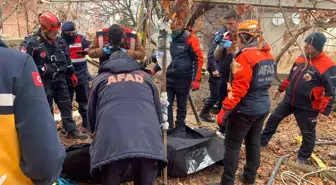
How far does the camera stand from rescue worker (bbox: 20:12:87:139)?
4117mm

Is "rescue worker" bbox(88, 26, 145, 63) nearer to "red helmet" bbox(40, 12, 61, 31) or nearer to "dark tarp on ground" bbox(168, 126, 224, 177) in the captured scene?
"red helmet" bbox(40, 12, 61, 31)

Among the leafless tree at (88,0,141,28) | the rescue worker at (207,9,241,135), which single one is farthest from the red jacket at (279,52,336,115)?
the leafless tree at (88,0,141,28)

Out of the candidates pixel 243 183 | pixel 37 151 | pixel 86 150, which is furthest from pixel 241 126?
pixel 37 151

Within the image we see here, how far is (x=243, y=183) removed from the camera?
12.5 ft

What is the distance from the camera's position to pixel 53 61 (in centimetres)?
437

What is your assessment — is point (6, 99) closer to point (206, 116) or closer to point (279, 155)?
point (279, 155)

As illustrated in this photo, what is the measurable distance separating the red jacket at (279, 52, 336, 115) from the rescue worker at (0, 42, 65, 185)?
373 cm

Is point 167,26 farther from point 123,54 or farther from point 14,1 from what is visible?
point 14,1

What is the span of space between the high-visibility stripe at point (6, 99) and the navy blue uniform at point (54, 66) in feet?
9.96

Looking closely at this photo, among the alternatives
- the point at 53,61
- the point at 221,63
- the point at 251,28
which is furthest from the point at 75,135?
the point at 251,28

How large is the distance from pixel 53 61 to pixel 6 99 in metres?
3.20

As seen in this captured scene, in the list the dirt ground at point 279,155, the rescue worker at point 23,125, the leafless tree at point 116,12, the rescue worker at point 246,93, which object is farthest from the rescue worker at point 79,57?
the leafless tree at point 116,12

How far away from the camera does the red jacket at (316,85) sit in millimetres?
4182

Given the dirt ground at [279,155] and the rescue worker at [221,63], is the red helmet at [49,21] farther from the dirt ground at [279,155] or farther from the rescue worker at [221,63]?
the rescue worker at [221,63]
